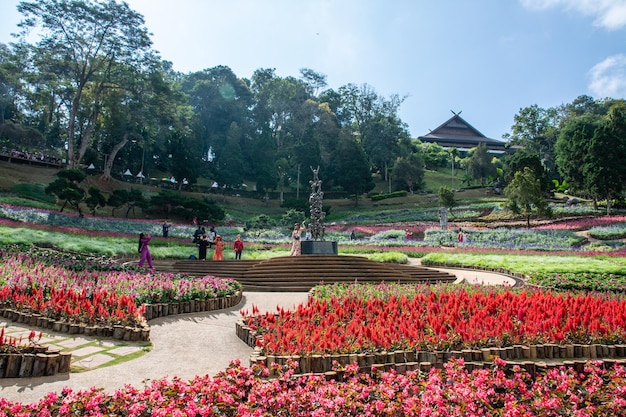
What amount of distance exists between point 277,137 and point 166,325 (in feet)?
195

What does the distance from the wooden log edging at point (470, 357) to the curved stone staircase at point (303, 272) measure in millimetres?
8050

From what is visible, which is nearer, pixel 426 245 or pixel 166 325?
pixel 166 325

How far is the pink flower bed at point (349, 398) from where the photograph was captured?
153 inches

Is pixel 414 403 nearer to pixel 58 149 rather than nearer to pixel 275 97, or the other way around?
pixel 58 149

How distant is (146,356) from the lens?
20.2ft

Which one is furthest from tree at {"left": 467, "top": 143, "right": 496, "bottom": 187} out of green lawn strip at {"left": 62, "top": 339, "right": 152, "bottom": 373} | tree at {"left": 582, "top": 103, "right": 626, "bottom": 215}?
green lawn strip at {"left": 62, "top": 339, "right": 152, "bottom": 373}

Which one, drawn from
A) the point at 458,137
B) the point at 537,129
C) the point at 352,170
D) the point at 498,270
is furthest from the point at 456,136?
the point at 498,270

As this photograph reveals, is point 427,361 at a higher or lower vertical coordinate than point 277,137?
lower

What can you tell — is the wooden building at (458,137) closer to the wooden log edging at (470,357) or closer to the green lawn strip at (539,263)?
the green lawn strip at (539,263)

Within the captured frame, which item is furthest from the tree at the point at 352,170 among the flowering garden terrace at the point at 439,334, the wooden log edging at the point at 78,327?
the wooden log edging at the point at 78,327

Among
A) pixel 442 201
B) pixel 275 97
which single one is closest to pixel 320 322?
pixel 442 201

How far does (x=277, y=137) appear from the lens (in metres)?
66.2

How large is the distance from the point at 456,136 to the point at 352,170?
118ft

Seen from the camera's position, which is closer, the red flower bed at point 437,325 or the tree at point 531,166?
the red flower bed at point 437,325
